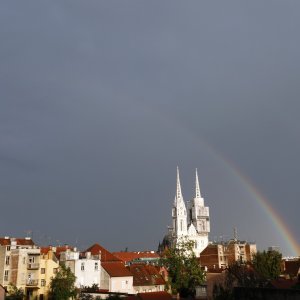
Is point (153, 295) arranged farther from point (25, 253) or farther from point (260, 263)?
point (260, 263)

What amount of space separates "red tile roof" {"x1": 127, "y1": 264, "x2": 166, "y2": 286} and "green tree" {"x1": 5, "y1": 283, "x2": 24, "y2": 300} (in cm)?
2505

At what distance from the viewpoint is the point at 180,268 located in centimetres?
8556

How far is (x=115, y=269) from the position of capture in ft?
282

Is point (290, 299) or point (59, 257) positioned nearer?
point (290, 299)

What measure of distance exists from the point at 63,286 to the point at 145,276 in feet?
79.9

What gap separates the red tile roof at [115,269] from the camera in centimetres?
8381

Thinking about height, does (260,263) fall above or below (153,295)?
above

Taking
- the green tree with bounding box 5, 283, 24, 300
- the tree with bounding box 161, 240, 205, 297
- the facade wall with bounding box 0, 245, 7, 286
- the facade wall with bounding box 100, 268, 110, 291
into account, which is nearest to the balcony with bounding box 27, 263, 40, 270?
the green tree with bounding box 5, 283, 24, 300

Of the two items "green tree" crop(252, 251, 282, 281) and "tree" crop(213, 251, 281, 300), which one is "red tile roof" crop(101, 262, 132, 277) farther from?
"green tree" crop(252, 251, 282, 281)

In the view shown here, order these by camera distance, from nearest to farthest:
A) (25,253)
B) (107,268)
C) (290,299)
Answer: (290,299), (25,253), (107,268)

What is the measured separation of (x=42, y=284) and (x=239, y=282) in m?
32.9

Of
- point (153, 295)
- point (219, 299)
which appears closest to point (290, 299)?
point (219, 299)

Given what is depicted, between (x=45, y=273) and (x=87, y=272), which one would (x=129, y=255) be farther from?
(x=45, y=273)

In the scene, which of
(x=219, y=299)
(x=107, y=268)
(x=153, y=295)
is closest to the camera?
(x=219, y=299)
